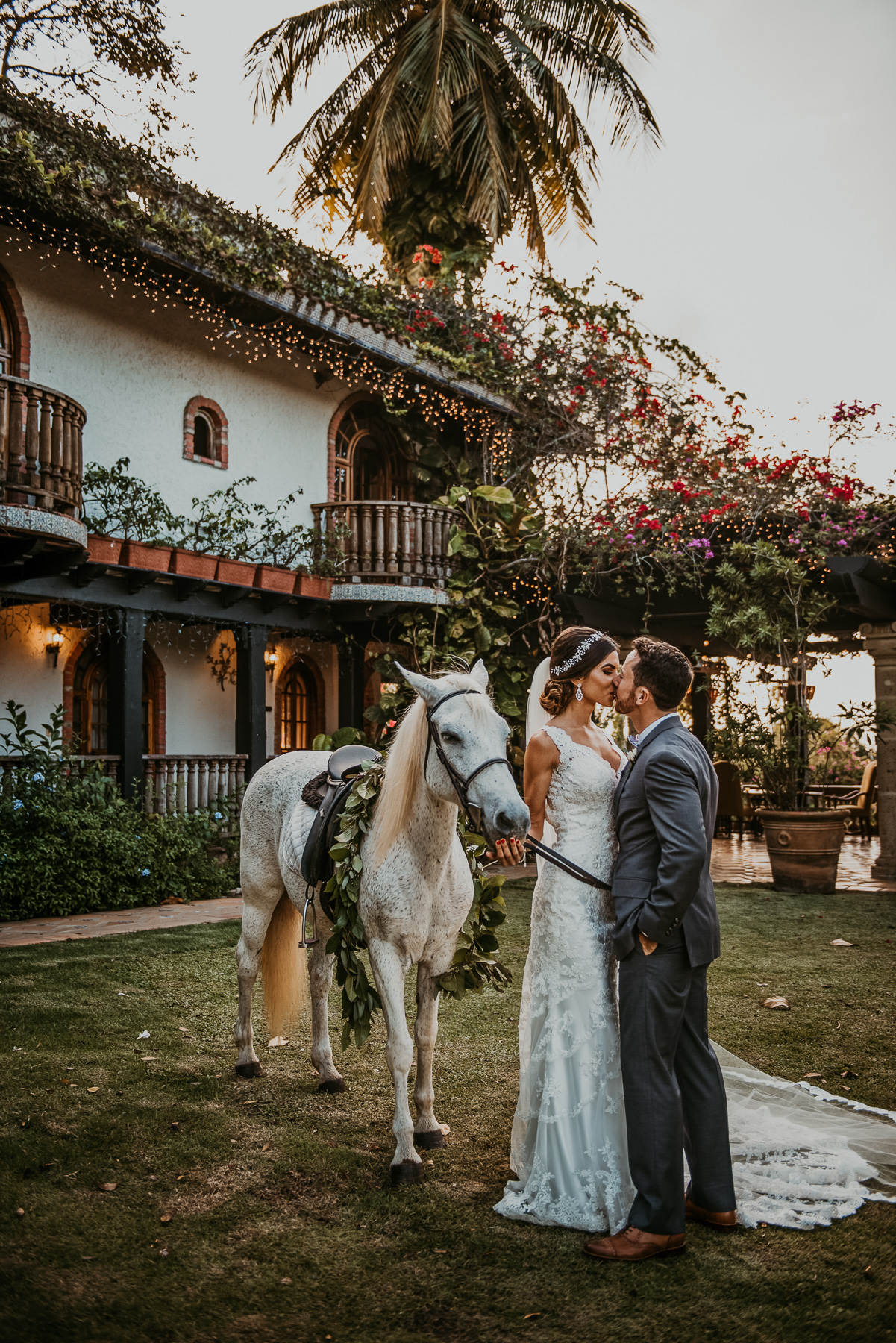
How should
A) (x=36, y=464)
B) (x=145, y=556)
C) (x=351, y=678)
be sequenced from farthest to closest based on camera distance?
(x=351, y=678)
(x=145, y=556)
(x=36, y=464)

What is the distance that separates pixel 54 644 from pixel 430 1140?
8.47 meters

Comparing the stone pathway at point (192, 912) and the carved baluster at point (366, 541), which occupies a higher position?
the carved baluster at point (366, 541)

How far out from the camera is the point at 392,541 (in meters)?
12.0

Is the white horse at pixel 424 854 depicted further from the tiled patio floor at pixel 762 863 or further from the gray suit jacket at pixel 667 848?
the tiled patio floor at pixel 762 863

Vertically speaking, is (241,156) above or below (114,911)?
above

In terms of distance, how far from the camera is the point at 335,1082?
4.37 metres

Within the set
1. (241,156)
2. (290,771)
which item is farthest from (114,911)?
(241,156)

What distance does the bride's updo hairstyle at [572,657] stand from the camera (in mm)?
3369

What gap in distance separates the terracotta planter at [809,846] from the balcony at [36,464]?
778cm

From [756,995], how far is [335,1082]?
296 cm

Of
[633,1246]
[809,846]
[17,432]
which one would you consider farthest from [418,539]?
[633,1246]

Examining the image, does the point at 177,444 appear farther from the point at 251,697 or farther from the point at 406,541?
the point at 251,697

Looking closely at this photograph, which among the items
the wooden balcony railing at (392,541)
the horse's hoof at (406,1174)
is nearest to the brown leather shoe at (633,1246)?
the horse's hoof at (406,1174)

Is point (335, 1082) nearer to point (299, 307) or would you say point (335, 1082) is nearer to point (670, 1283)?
point (670, 1283)
